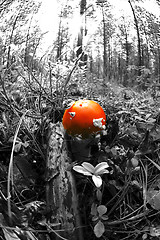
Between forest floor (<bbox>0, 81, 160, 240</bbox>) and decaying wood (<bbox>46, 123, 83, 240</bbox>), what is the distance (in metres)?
0.06

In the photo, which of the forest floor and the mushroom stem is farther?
the mushroom stem

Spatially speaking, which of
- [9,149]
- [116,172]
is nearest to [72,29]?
[9,149]

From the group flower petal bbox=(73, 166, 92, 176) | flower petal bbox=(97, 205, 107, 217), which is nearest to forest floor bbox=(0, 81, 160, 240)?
flower petal bbox=(97, 205, 107, 217)

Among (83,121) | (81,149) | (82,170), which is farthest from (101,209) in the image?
(83,121)

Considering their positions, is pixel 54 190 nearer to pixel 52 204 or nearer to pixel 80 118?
pixel 52 204

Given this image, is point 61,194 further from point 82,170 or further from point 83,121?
point 83,121

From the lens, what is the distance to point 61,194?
0.90 meters

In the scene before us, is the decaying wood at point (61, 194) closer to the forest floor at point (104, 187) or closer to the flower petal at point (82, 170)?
the forest floor at point (104, 187)

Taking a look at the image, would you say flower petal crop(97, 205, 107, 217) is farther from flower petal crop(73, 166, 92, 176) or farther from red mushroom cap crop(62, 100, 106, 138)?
red mushroom cap crop(62, 100, 106, 138)

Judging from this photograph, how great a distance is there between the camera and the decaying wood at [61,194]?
795 millimetres

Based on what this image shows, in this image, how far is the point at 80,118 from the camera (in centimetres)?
122

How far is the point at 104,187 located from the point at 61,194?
293mm

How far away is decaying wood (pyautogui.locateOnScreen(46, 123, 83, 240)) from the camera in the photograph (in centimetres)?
80

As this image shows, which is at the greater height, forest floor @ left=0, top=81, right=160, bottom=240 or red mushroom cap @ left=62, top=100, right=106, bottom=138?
red mushroom cap @ left=62, top=100, right=106, bottom=138
